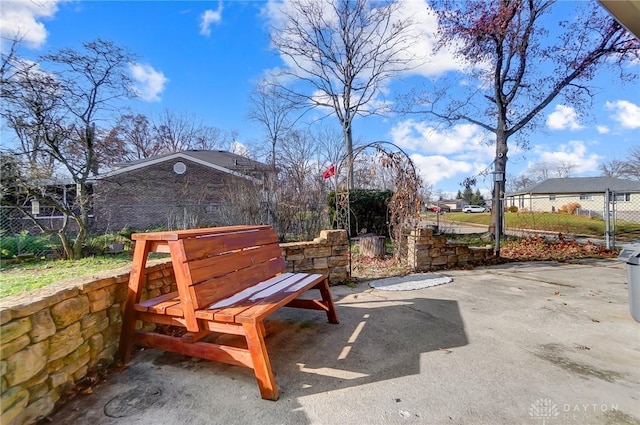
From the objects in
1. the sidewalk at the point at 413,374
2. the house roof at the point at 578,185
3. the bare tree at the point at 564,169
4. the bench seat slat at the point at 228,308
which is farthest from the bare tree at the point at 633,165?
the bench seat slat at the point at 228,308

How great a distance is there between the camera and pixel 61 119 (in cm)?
819

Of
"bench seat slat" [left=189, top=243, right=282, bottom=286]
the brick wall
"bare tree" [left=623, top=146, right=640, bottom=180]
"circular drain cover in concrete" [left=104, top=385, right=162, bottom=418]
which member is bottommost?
"circular drain cover in concrete" [left=104, top=385, right=162, bottom=418]

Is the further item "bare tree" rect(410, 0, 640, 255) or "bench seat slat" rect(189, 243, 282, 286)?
"bare tree" rect(410, 0, 640, 255)

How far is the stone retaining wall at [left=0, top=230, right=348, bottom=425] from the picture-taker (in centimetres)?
158

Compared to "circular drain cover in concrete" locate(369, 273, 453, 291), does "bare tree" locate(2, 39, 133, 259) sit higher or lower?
higher

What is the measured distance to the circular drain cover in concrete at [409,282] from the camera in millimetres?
4551

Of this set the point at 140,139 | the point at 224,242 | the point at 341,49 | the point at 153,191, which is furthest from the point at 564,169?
the point at 224,242

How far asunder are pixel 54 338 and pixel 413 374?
239cm

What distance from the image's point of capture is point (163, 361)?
244 cm

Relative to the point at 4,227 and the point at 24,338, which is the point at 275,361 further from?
the point at 4,227

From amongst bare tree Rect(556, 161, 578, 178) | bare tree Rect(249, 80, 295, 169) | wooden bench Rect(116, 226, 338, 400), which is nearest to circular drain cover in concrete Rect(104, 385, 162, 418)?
wooden bench Rect(116, 226, 338, 400)

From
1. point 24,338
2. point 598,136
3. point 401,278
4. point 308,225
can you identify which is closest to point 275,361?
point 24,338

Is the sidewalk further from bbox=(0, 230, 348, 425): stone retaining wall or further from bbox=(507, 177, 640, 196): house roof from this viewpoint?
bbox=(507, 177, 640, 196): house roof

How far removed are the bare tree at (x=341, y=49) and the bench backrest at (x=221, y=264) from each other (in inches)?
511
